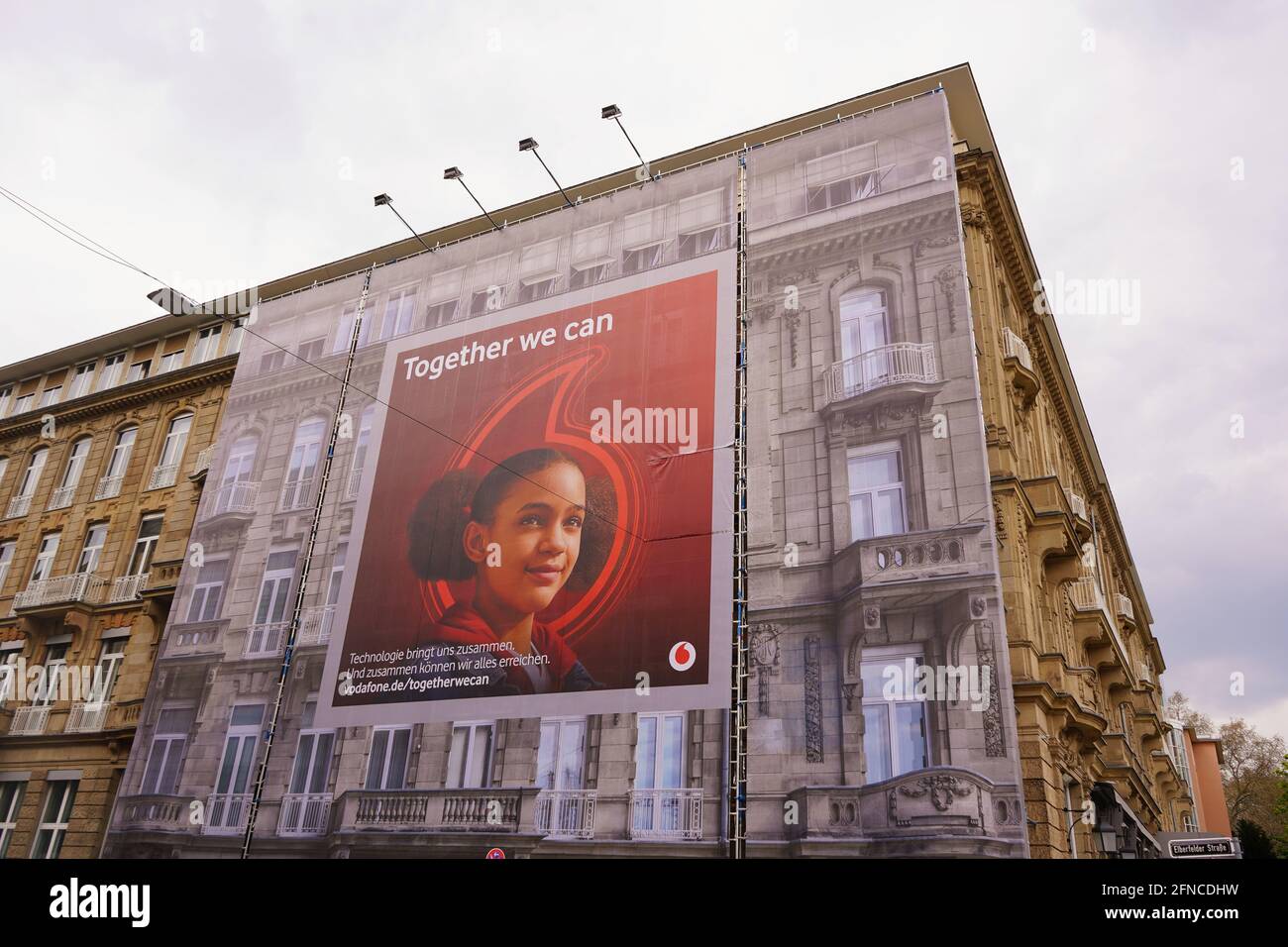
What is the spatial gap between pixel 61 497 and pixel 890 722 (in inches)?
1089

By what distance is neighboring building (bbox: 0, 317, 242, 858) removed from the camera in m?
24.8

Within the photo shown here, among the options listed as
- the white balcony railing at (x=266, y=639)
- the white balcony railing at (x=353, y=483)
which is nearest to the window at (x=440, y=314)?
the white balcony railing at (x=353, y=483)

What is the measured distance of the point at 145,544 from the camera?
27.9m

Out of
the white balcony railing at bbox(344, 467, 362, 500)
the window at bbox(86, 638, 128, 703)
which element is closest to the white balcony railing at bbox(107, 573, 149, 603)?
the window at bbox(86, 638, 128, 703)

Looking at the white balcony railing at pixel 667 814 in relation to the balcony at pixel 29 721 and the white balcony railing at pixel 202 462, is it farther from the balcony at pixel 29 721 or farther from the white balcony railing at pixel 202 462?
the balcony at pixel 29 721

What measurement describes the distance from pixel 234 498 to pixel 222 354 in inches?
341

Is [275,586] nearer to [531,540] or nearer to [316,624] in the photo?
[316,624]

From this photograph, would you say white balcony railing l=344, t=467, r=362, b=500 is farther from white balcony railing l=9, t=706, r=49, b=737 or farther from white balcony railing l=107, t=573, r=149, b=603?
white balcony railing l=9, t=706, r=49, b=737

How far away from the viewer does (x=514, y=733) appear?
54.7ft

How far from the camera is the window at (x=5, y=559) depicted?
30.1 metres

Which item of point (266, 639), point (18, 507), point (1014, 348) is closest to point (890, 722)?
point (1014, 348)

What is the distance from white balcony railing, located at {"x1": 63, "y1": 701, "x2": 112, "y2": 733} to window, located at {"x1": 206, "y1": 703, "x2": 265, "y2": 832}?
7.25 m

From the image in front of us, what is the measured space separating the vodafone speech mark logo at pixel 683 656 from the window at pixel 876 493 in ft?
10.4
